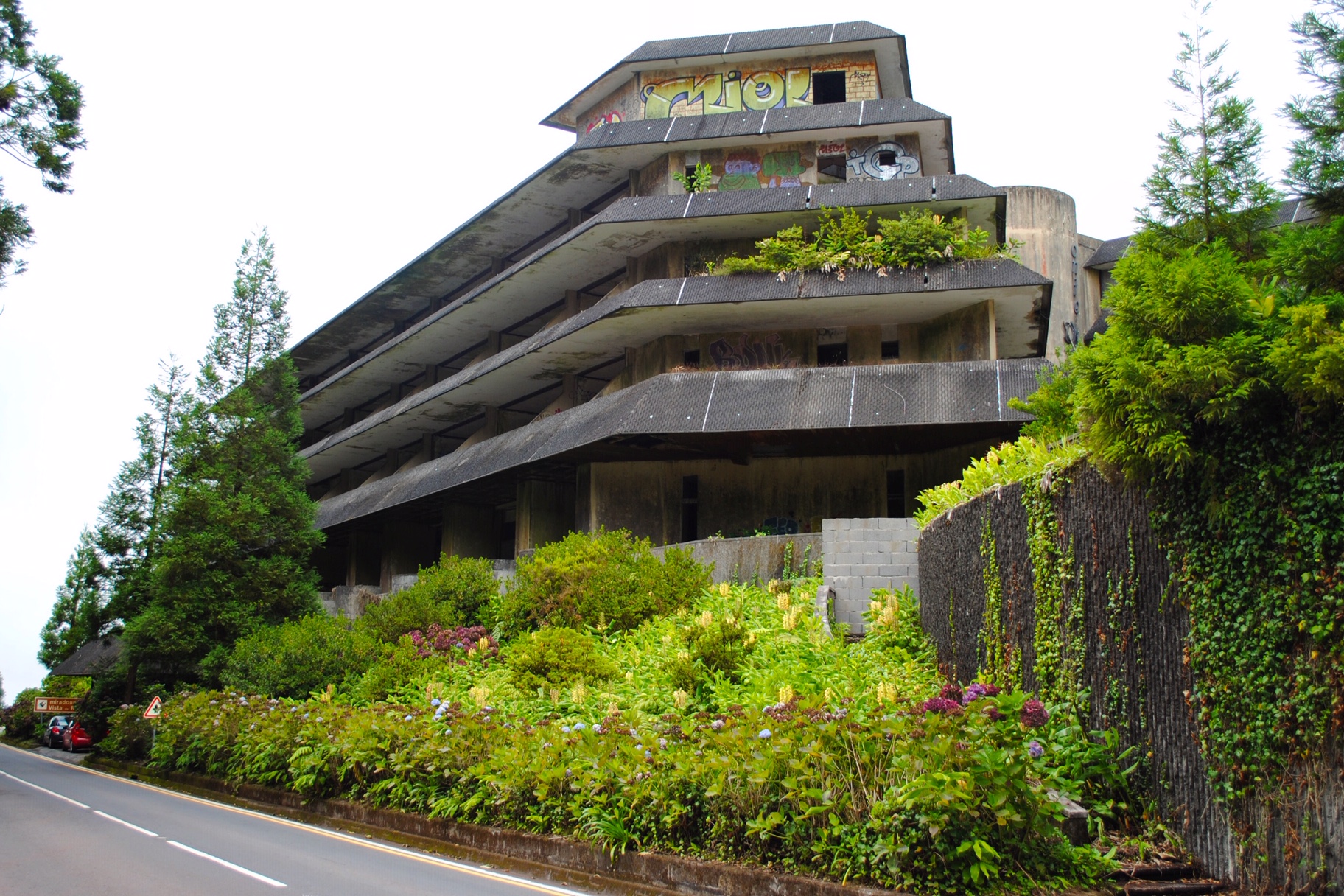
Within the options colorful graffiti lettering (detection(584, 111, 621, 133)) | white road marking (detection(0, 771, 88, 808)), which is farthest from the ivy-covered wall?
colorful graffiti lettering (detection(584, 111, 621, 133))

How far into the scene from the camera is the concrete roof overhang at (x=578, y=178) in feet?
92.8

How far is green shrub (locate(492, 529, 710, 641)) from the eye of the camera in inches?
746

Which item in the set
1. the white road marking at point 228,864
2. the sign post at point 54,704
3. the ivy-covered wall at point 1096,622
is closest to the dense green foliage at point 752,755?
the ivy-covered wall at point 1096,622

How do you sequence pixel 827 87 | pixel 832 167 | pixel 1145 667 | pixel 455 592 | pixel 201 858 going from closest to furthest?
pixel 1145 667, pixel 201 858, pixel 455 592, pixel 832 167, pixel 827 87

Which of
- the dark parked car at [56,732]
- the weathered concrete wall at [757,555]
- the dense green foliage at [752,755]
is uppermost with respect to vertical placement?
the weathered concrete wall at [757,555]

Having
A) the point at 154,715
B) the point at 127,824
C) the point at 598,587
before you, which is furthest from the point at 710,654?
the point at 154,715

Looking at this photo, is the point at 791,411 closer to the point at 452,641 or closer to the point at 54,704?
the point at 452,641

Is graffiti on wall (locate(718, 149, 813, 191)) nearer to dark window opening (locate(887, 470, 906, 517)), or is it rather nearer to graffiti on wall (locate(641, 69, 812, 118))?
graffiti on wall (locate(641, 69, 812, 118))

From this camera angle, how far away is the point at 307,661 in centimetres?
2109

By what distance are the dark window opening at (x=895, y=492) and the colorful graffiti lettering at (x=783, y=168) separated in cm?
821

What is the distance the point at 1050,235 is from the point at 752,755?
3589cm

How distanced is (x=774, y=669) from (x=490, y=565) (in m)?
12.2

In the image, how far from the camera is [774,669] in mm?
12820

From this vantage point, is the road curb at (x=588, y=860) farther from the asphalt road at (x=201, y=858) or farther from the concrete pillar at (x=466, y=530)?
the concrete pillar at (x=466, y=530)
